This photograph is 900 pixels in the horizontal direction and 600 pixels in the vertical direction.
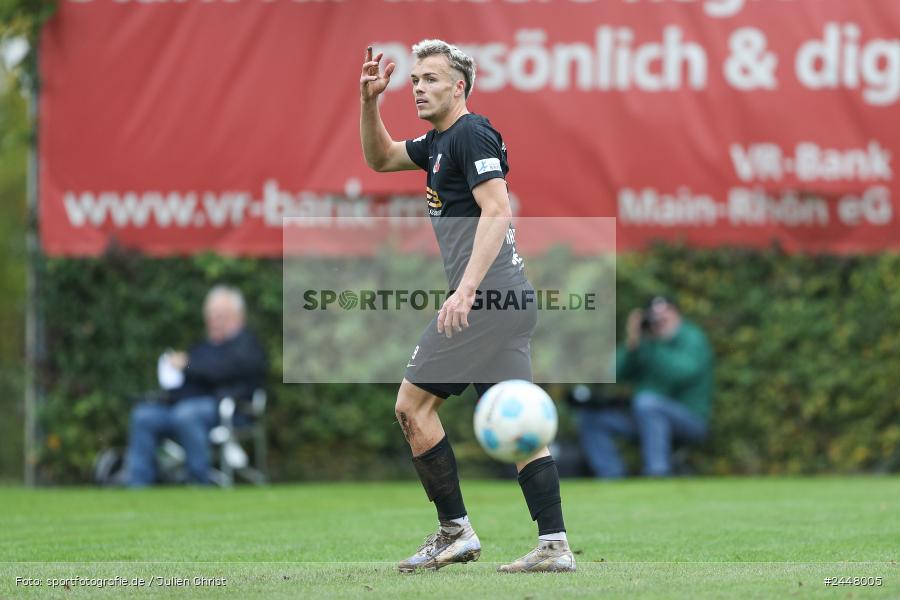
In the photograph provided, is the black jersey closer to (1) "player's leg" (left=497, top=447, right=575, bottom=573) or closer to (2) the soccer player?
(2) the soccer player

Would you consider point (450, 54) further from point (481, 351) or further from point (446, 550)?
point (446, 550)

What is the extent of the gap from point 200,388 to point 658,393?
4548 millimetres

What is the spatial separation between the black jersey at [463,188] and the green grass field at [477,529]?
1446 mm

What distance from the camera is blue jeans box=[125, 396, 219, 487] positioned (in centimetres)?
1348

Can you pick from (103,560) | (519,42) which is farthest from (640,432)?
(103,560)

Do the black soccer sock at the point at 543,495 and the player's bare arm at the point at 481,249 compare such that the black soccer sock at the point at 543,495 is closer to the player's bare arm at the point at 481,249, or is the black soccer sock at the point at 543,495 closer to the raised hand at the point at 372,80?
the player's bare arm at the point at 481,249

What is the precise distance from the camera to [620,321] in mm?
14922

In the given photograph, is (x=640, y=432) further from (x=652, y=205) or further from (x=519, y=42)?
(x=519, y=42)

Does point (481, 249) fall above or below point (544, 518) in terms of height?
above

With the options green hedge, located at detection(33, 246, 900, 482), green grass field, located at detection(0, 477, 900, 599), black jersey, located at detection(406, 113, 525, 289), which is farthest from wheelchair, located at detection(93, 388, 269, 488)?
black jersey, located at detection(406, 113, 525, 289)

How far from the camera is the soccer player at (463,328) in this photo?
257 inches

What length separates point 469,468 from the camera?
14680 mm

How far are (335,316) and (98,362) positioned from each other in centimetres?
253

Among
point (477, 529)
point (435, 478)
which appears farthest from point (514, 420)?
point (477, 529)
